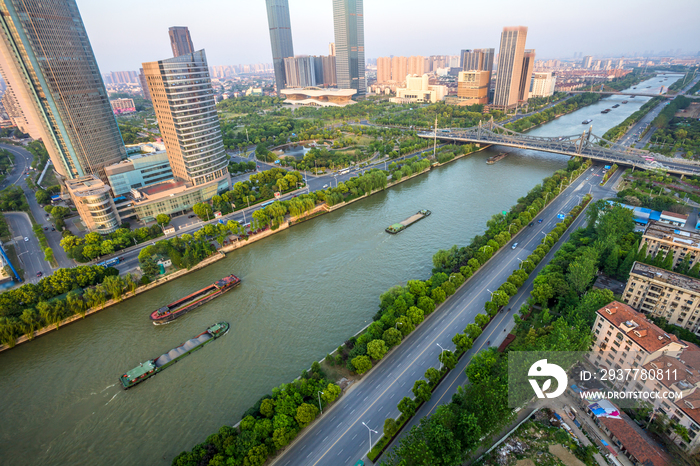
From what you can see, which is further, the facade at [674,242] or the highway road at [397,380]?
the facade at [674,242]

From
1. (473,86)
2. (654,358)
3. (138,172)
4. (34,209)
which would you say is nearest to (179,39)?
(473,86)

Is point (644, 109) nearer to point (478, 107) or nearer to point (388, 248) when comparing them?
point (478, 107)

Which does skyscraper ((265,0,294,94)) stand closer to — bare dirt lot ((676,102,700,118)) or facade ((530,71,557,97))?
facade ((530,71,557,97))

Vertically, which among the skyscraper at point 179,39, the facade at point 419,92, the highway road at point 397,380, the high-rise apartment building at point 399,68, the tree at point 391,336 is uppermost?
the skyscraper at point 179,39

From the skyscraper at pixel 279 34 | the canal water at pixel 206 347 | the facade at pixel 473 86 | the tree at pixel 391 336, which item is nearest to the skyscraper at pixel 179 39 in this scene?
the skyscraper at pixel 279 34

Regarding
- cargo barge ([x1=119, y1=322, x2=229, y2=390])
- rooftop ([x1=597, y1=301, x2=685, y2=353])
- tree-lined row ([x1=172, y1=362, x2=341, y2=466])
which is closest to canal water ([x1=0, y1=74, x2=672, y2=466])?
cargo barge ([x1=119, y1=322, x2=229, y2=390])

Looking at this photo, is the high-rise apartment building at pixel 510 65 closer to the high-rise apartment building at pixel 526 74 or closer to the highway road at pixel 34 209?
the high-rise apartment building at pixel 526 74

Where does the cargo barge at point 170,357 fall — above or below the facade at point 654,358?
below
